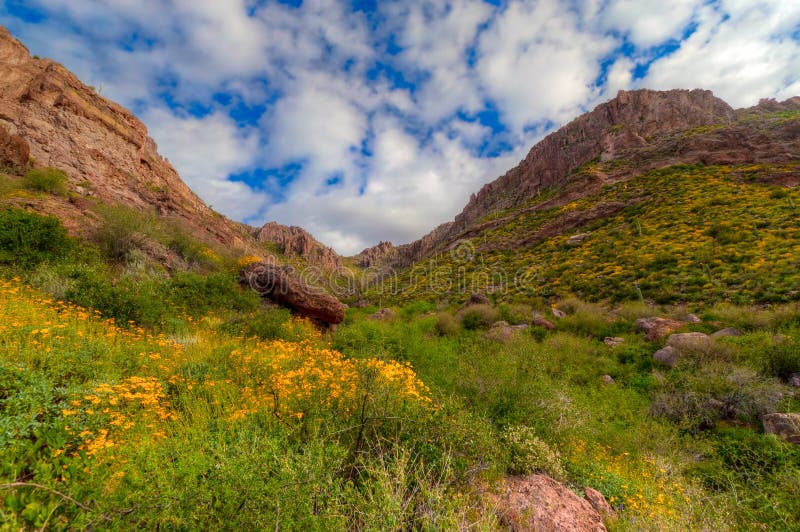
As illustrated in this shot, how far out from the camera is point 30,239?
829 cm

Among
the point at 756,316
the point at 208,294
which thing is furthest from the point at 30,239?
the point at 756,316

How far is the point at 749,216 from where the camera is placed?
762 inches

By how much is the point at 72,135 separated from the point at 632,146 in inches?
2544

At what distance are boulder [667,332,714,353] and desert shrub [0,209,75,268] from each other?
19.7 metres

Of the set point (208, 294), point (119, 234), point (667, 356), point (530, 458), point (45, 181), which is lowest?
point (667, 356)

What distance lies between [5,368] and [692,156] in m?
48.7

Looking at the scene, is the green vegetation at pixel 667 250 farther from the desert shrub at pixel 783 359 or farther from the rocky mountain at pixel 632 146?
the desert shrub at pixel 783 359

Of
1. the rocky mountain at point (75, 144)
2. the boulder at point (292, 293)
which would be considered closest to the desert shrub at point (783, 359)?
the boulder at point (292, 293)

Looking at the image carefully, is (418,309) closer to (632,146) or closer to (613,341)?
(613,341)

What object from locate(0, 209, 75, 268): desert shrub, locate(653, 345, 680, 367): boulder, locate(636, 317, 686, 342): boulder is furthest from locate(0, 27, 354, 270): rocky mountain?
locate(636, 317, 686, 342): boulder

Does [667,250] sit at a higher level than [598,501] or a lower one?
higher

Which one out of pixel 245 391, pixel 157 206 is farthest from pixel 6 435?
pixel 157 206

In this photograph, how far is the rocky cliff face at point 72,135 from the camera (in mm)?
16766

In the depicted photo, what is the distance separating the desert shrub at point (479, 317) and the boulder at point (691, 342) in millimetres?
7225
